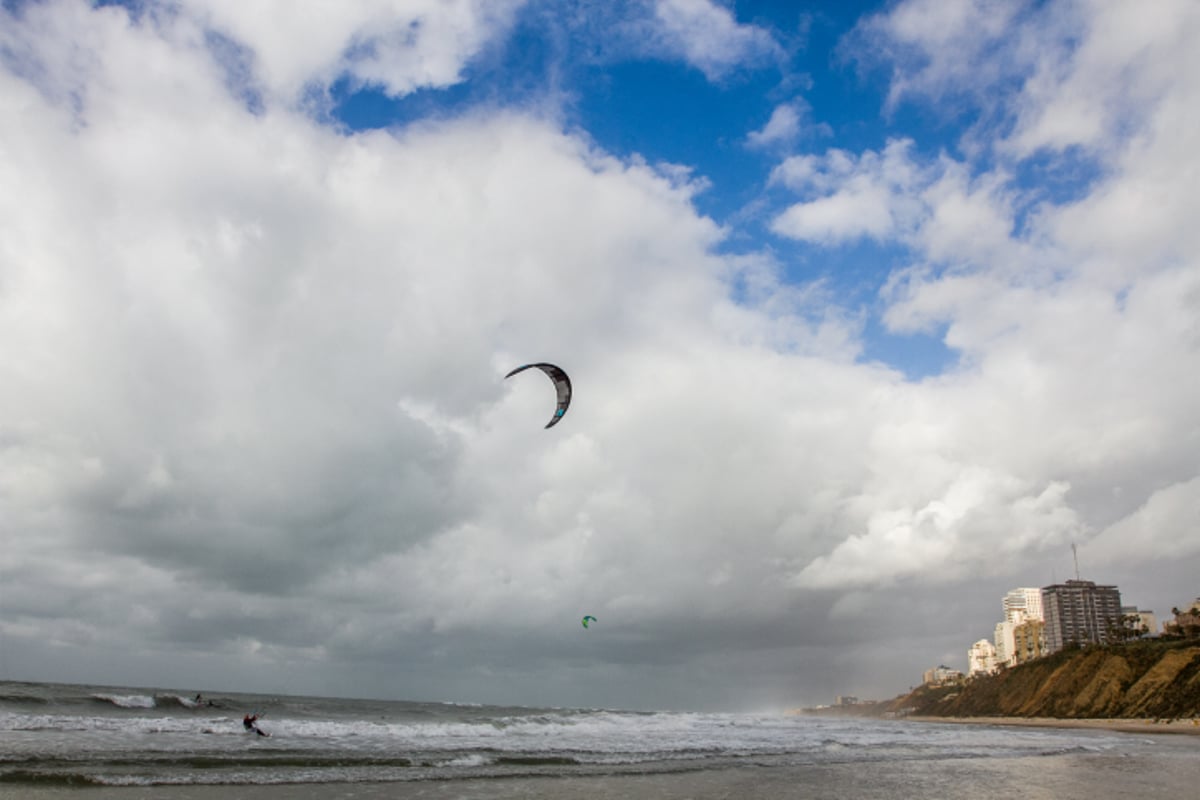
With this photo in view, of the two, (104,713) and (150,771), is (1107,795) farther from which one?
(104,713)

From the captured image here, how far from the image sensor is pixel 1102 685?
80375 millimetres

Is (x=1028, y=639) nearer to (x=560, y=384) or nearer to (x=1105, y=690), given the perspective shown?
(x=1105, y=690)

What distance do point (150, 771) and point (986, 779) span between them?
63.1 feet

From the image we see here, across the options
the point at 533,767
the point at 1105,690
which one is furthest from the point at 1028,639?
the point at 533,767

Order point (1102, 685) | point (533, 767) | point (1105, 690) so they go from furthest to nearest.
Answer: point (1102, 685), point (1105, 690), point (533, 767)

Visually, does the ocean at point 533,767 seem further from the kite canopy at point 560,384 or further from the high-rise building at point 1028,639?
the high-rise building at point 1028,639

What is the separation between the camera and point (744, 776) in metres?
18.5

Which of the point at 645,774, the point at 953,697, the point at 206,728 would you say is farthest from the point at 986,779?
the point at 953,697

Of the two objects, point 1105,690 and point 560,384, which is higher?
point 560,384

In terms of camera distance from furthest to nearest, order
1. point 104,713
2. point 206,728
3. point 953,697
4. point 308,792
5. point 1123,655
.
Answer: point 953,697
point 1123,655
point 104,713
point 206,728
point 308,792

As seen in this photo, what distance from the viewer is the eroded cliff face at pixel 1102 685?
67.3m

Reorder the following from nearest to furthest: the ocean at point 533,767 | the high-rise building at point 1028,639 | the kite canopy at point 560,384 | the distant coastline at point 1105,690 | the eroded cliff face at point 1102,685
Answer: the ocean at point 533,767 → the kite canopy at point 560,384 → the distant coastline at point 1105,690 → the eroded cliff face at point 1102,685 → the high-rise building at point 1028,639

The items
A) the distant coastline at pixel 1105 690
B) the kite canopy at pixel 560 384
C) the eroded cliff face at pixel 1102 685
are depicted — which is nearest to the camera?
the kite canopy at pixel 560 384

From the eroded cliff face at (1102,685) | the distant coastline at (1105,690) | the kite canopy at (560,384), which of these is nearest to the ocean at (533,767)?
the kite canopy at (560,384)
